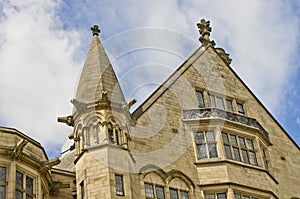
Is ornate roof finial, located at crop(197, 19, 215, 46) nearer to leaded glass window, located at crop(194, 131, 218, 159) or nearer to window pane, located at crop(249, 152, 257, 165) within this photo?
leaded glass window, located at crop(194, 131, 218, 159)

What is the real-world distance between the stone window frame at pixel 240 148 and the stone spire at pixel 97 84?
14.6ft

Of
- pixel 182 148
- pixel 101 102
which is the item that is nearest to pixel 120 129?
pixel 101 102

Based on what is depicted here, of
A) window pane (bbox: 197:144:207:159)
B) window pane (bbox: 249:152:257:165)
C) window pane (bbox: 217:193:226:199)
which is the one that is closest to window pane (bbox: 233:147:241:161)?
window pane (bbox: 249:152:257:165)

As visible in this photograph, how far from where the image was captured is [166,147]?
23.6m

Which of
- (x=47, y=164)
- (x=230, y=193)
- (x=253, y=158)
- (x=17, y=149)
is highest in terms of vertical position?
(x=253, y=158)

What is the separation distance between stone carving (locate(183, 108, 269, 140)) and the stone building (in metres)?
0.04

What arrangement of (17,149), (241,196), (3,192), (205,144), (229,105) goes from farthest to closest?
(229,105) → (205,144) → (241,196) → (17,149) → (3,192)

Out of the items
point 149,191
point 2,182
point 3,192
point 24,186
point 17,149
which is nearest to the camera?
point 3,192

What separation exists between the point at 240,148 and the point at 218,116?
1.50 m

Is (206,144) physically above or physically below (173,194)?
above

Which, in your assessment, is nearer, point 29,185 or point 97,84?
point 29,185

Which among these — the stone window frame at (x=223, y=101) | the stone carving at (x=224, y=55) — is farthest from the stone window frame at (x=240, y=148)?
the stone carving at (x=224, y=55)

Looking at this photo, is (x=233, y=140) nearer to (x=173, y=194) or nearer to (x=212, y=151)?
(x=212, y=151)

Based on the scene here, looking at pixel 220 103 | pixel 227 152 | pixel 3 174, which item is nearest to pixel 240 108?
pixel 220 103
